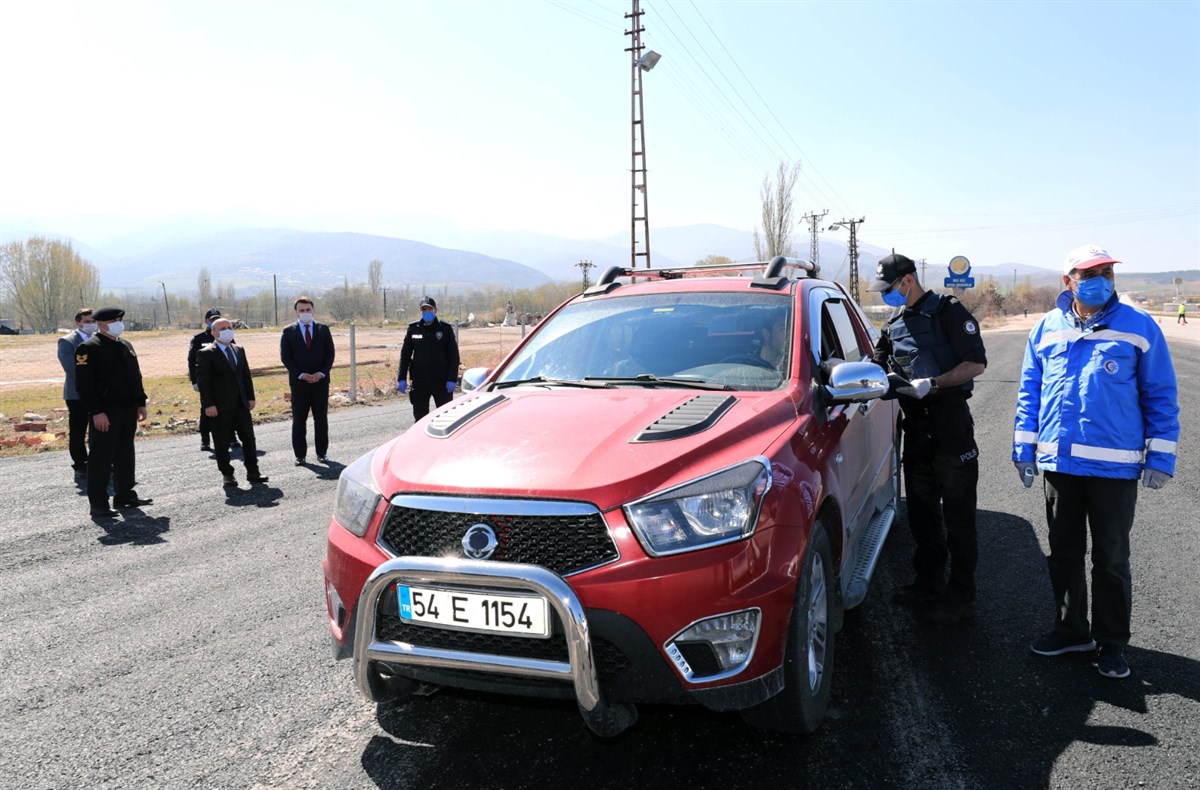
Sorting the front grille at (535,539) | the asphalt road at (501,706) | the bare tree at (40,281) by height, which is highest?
the bare tree at (40,281)

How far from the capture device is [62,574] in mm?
5496

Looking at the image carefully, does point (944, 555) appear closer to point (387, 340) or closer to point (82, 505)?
point (82, 505)

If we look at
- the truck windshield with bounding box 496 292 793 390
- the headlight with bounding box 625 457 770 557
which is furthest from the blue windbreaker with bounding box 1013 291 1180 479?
the headlight with bounding box 625 457 770 557

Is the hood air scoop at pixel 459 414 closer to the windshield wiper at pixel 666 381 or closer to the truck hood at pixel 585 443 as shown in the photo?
the truck hood at pixel 585 443

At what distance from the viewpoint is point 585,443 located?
2.78m

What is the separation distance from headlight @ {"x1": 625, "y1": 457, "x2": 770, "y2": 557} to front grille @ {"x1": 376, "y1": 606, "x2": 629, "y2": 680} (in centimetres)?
37

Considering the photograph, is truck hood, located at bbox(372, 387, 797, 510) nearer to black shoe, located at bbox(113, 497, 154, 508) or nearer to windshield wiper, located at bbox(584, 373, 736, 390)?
windshield wiper, located at bbox(584, 373, 736, 390)

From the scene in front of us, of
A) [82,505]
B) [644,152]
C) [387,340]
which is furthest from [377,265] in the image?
[82,505]

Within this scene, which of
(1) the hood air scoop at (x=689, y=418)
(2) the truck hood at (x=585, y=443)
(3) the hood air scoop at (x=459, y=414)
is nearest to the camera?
(2) the truck hood at (x=585, y=443)

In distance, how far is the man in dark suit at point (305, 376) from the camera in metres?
9.63

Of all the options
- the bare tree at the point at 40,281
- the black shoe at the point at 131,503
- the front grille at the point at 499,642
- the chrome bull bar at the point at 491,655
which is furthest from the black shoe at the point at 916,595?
the bare tree at the point at 40,281

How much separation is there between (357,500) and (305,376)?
7.34m

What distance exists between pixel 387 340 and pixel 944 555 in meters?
45.3

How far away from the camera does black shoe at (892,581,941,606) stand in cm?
442
